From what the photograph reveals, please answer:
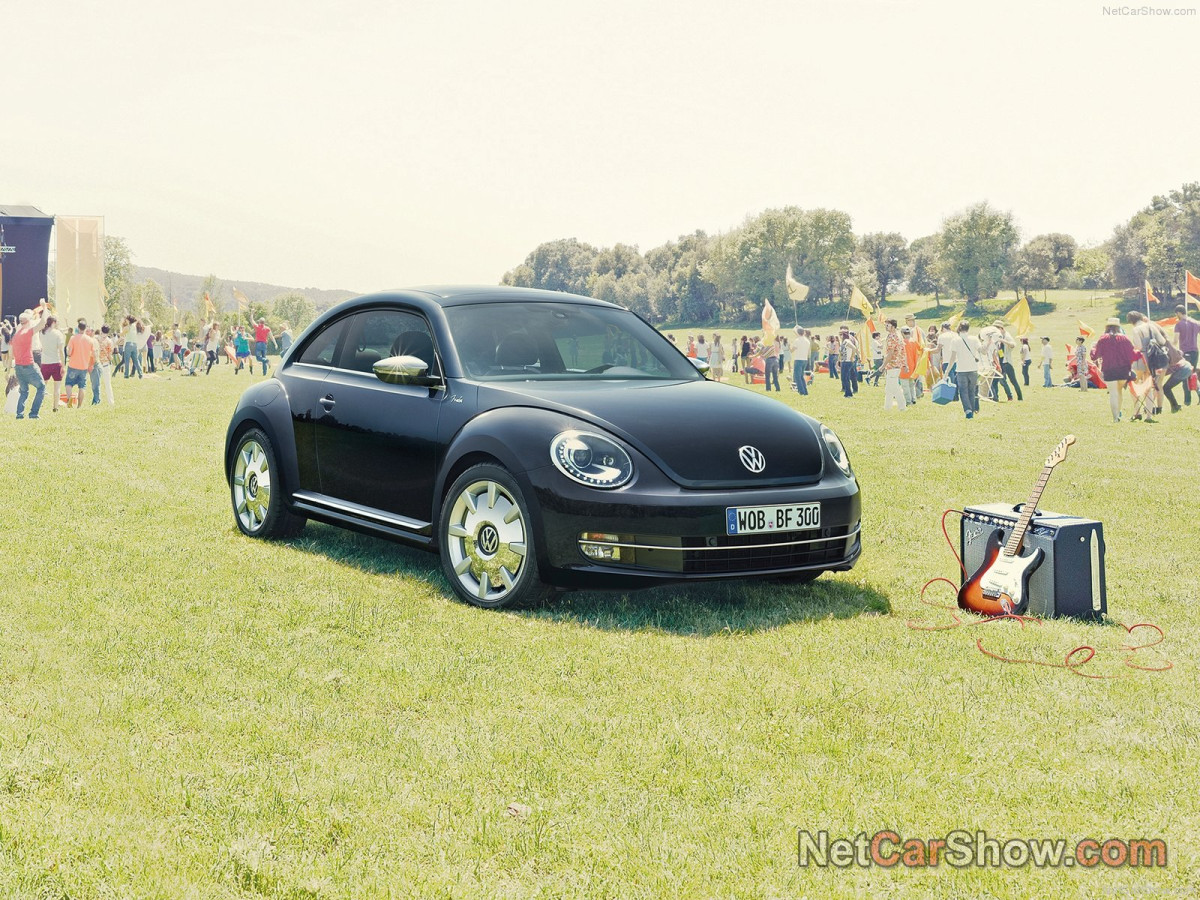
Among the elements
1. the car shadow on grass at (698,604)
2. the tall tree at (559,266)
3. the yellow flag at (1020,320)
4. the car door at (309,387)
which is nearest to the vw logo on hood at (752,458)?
the car shadow on grass at (698,604)

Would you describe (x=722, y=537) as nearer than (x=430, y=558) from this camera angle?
Yes

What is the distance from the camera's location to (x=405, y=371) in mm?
6410

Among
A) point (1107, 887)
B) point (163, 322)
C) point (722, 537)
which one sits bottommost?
point (1107, 887)

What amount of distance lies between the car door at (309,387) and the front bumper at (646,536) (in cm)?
213

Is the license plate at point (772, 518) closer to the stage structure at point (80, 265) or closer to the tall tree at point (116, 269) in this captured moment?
the stage structure at point (80, 265)

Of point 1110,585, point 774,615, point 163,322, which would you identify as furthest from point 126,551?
point 163,322

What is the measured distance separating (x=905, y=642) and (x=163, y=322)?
13832 centimetres

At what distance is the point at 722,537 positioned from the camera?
18.1 ft

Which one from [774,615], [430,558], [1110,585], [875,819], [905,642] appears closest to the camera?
[875,819]

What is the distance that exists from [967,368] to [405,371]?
17.3m

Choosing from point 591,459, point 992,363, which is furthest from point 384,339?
point 992,363

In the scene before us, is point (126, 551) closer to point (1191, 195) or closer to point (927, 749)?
point (927, 749)

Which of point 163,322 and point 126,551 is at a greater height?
point 163,322

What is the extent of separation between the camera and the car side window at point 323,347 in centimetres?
750
